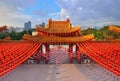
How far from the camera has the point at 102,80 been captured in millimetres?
17031

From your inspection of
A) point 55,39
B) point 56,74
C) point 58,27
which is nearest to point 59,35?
point 55,39

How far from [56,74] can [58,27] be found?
353 inches

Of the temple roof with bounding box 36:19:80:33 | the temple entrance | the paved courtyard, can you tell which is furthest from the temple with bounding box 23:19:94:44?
the paved courtyard

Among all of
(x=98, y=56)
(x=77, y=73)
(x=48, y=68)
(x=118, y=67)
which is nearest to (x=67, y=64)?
(x=48, y=68)

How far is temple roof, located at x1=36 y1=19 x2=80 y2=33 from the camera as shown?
85.3ft

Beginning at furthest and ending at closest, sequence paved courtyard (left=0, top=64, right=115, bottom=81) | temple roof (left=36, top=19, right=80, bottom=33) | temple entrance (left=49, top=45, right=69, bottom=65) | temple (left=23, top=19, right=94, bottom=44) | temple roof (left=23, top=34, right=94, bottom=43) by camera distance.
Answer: temple entrance (left=49, top=45, right=69, bottom=65)
temple roof (left=36, top=19, right=80, bottom=33)
temple (left=23, top=19, right=94, bottom=44)
temple roof (left=23, top=34, right=94, bottom=43)
paved courtyard (left=0, top=64, right=115, bottom=81)

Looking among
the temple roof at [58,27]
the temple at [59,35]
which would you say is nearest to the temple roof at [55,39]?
the temple at [59,35]

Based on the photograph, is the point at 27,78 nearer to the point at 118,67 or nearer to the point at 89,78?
the point at 89,78

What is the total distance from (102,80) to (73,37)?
9090 mm

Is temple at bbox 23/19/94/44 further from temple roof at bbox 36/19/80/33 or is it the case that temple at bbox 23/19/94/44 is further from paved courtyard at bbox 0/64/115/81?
paved courtyard at bbox 0/64/115/81

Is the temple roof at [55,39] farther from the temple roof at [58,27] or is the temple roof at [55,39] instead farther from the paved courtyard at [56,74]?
the paved courtyard at [56,74]

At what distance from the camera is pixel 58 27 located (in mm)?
27156

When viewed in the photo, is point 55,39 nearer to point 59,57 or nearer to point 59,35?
point 59,35

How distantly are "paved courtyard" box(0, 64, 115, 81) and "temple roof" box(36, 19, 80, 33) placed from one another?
4178 mm
